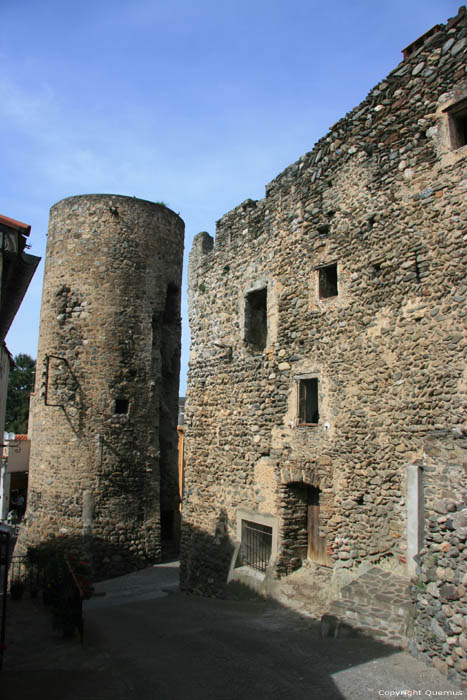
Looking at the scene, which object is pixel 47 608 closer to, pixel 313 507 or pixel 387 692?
pixel 313 507

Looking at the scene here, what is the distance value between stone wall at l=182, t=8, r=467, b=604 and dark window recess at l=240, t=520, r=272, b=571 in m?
0.35

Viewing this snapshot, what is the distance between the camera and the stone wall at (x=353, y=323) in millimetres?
7320

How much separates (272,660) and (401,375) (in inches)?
160

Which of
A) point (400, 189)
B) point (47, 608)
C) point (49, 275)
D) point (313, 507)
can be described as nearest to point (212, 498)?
point (313, 507)

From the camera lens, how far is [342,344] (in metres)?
8.68

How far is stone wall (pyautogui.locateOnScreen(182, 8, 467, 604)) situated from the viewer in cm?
732

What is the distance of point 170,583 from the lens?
13531mm

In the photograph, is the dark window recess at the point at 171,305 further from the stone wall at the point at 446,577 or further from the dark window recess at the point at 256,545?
the stone wall at the point at 446,577

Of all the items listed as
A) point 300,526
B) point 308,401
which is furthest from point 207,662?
point 308,401

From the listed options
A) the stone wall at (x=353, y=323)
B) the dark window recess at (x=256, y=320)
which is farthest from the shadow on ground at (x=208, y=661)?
the dark window recess at (x=256, y=320)

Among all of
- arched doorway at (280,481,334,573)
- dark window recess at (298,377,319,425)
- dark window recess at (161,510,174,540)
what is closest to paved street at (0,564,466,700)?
arched doorway at (280,481,334,573)

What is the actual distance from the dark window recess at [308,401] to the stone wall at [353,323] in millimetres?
66

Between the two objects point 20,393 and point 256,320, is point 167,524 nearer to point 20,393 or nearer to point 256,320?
point 256,320

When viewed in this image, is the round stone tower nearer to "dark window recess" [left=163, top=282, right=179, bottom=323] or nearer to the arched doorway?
"dark window recess" [left=163, top=282, right=179, bottom=323]
